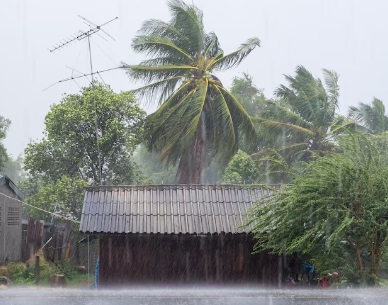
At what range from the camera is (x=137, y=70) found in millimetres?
26047

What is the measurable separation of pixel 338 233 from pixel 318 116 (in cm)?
2077

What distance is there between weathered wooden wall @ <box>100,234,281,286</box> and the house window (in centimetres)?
1139

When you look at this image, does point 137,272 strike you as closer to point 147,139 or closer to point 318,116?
point 147,139

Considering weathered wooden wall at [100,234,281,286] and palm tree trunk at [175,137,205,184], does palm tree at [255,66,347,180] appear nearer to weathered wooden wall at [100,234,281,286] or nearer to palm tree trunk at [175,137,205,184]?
palm tree trunk at [175,137,205,184]

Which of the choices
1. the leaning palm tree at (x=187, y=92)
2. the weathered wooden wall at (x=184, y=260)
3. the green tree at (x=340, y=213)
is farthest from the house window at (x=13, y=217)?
the green tree at (x=340, y=213)

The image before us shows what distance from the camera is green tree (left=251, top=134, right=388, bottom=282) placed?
1005 cm

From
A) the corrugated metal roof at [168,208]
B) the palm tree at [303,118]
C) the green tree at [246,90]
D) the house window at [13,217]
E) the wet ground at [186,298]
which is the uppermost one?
the green tree at [246,90]

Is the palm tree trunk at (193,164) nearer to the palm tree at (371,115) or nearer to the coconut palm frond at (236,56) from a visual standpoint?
the coconut palm frond at (236,56)

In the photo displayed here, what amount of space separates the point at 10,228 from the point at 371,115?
23.4 meters

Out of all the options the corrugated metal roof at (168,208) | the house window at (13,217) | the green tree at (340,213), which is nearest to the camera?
the green tree at (340,213)

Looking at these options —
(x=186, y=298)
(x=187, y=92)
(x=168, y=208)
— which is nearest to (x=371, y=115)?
(x=187, y=92)

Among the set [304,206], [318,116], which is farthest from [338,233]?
[318,116]

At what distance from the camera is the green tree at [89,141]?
1019 inches

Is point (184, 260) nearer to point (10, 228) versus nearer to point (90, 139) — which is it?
point (10, 228)
